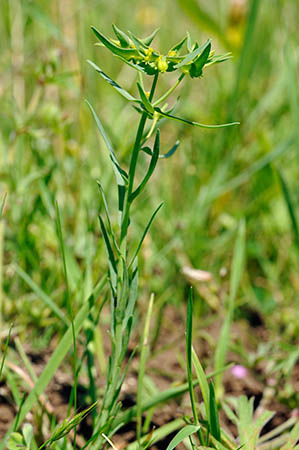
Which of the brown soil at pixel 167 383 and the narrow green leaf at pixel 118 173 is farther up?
the narrow green leaf at pixel 118 173

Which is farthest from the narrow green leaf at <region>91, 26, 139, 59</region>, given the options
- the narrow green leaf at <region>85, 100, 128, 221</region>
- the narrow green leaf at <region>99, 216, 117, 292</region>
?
the narrow green leaf at <region>99, 216, 117, 292</region>

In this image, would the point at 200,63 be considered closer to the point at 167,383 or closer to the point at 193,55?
the point at 193,55

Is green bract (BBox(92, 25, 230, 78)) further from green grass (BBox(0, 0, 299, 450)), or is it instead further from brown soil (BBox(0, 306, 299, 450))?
brown soil (BBox(0, 306, 299, 450))

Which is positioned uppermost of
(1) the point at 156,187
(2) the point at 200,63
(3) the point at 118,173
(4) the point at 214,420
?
(2) the point at 200,63

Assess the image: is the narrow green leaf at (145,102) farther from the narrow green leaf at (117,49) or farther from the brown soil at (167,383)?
the brown soil at (167,383)

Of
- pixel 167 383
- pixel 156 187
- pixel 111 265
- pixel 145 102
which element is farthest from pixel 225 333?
pixel 156 187

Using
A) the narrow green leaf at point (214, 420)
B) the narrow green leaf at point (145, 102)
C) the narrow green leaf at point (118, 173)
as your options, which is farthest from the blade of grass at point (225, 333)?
the narrow green leaf at point (145, 102)
